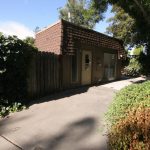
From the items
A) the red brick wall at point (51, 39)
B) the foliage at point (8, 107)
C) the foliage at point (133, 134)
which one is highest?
the red brick wall at point (51, 39)

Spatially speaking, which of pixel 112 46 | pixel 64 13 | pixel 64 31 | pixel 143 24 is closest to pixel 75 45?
pixel 64 31

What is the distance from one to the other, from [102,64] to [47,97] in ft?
20.8

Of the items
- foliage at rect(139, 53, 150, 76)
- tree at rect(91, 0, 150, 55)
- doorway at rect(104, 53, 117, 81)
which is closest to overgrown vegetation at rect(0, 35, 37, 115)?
tree at rect(91, 0, 150, 55)

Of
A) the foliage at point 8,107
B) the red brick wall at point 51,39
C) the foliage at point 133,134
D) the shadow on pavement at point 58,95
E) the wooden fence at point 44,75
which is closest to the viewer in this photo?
the foliage at point 133,134

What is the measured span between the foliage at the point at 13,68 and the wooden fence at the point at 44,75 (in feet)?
2.17

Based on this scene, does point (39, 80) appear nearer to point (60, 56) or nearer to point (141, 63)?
point (60, 56)

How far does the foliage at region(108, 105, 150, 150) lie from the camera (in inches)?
142

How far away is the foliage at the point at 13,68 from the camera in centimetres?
934

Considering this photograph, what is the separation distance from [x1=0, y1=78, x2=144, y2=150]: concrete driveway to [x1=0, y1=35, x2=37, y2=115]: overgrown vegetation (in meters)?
0.71

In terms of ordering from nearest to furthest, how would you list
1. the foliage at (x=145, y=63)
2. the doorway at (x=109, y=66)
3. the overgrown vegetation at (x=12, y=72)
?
1. the overgrown vegetation at (x=12, y=72)
2. the doorway at (x=109, y=66)
3. the foliage at (x=145, y=63)

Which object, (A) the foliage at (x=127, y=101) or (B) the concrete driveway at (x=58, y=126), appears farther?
(B) the concrete driveway at (x=58, y=126)

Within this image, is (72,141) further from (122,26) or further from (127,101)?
(122,26)

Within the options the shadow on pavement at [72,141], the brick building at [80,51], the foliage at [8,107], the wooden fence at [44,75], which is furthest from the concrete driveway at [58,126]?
the brick building at [80,51]

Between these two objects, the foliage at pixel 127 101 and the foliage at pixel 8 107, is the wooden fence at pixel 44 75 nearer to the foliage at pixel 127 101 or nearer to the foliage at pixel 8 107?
the foliage at pixel 8 107
